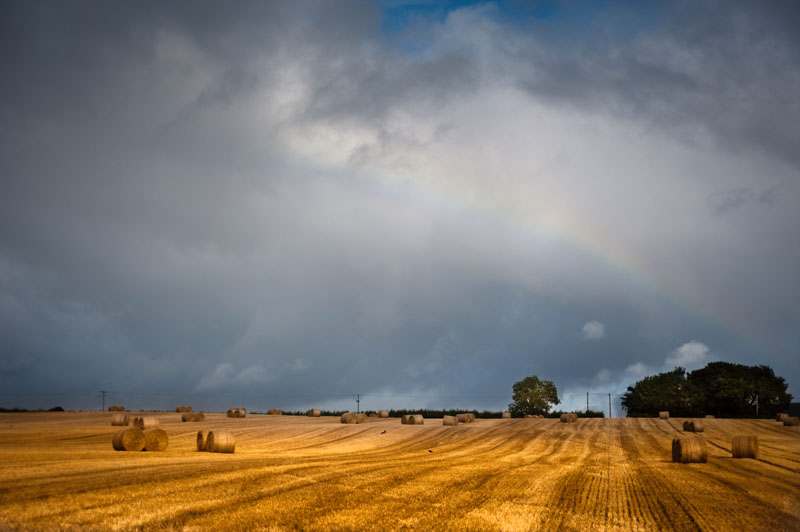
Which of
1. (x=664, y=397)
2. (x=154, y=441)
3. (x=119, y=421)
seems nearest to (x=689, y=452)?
(x=154, y=441)

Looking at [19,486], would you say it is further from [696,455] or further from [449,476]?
[696,455]

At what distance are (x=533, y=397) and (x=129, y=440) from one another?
7296 centimetres

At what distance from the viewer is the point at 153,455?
20984 mm

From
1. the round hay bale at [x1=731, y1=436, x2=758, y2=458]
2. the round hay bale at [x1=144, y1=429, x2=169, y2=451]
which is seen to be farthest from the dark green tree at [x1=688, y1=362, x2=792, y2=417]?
the round hay bale at [x1=144, y1=429, x2=169, y2=451]

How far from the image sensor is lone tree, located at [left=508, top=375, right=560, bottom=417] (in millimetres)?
87438

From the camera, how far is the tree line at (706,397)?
258 ft

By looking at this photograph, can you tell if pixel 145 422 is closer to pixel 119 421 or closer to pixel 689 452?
pixel 119 421

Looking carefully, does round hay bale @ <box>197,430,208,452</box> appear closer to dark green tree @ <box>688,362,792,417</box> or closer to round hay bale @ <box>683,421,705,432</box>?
round hay bale @ <box>683,421,705,432</box>

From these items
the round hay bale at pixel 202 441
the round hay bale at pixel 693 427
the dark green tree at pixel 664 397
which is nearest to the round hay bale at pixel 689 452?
the round hay bale at pixel 202 441

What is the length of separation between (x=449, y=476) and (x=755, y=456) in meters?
16.1

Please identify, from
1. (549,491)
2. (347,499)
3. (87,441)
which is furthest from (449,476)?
(87,441)

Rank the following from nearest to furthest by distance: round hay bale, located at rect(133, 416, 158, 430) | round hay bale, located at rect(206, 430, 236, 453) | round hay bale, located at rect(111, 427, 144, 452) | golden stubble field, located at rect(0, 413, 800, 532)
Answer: golden stubble field, located at rect(0, 413, 800, 532), round hay bale, located at rect(111, 427, 144, 452), round hay bale, located at rect(206, 430, 236, 453), round hay bale, located at rect(133, 416, 158, 430)

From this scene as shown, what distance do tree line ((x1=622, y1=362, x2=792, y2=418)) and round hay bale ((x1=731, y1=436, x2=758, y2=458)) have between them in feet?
180

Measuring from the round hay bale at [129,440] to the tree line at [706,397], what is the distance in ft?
229
